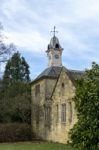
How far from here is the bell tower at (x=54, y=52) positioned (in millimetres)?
52925

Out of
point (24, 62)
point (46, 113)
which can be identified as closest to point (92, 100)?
point (46, 113)

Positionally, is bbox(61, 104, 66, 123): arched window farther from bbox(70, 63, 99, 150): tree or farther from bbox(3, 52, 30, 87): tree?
bbox(3, 52, 30, 87): tree

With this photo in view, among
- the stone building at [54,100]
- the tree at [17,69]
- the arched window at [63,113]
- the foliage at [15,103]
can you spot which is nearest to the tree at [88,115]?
the stone building at [54,100]

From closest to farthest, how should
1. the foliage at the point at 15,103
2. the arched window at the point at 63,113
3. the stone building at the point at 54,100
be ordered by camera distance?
the stone building at the point at 54,100, the arched window at the point at 63,113, the foliage at the point at 15,103

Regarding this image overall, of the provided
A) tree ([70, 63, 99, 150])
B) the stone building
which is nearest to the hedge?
the stone building

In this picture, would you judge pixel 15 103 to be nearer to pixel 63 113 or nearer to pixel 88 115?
pixel 63 113

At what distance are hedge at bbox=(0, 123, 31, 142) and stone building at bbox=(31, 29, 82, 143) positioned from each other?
148 cm

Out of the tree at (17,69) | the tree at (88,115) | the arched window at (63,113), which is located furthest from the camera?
the tree at (17,69)

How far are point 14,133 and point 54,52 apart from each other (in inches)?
452

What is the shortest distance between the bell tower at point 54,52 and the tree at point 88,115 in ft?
112

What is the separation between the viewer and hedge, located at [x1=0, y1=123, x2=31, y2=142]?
Result: 158 feet

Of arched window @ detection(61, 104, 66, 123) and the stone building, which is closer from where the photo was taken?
the stone building

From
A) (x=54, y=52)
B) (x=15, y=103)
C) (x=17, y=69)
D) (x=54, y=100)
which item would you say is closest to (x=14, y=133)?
(x=15, y=103)

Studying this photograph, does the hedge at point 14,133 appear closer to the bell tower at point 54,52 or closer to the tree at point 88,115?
the bell tower at point 54,52
